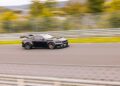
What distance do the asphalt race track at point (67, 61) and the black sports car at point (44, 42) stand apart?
58 cm

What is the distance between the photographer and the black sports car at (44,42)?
24.4 m

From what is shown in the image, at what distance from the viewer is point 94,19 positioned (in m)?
29.3

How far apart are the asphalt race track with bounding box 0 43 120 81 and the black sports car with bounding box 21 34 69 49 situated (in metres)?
0.58

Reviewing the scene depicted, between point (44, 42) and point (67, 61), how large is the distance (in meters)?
6.31

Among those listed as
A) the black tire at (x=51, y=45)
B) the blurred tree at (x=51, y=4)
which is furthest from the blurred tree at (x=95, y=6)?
the black tire at (x=51, y=45)

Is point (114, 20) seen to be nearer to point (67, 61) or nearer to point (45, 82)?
point (67, 61)

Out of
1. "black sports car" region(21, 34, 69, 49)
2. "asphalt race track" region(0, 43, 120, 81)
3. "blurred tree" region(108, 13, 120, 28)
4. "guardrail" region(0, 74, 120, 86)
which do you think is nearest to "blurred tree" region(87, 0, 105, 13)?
"blurred tree" region(108, 13, 120, 28)

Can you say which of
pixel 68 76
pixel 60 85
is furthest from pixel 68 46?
pixel 60 85

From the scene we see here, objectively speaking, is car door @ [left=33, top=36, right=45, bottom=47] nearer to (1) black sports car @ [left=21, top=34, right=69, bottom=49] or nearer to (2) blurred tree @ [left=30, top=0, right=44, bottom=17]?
(1) black sports car @ [left=21, top=34, right=69, bottom=49]

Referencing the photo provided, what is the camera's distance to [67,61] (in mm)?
19094

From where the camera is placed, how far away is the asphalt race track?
48.4 ft

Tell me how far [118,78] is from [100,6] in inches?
1538

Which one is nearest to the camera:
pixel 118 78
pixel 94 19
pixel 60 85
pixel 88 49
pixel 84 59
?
pixel 60 85

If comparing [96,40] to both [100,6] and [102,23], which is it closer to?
[102,23]
